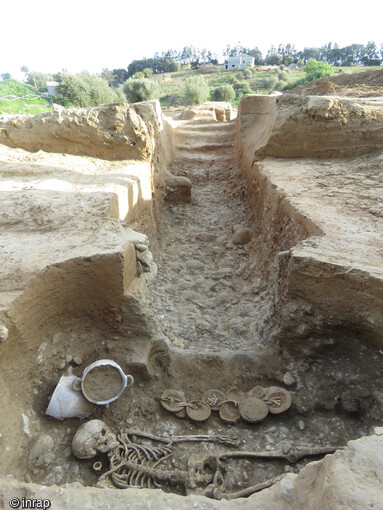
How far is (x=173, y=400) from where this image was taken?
2527 millimetres

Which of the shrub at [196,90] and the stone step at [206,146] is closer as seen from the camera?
the stone step at [206,146]

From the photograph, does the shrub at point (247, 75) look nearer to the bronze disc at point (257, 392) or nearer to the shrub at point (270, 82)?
the shrub at point (270, 82)

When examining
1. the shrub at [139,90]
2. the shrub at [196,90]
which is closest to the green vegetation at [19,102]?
the shrub at [139,90]

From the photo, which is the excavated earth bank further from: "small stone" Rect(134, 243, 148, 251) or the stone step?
the stone step

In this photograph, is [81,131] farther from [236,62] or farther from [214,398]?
[236,62]

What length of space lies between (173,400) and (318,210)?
2.34 meters

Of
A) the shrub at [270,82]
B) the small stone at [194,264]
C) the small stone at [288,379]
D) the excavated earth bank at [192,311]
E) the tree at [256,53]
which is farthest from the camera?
the tree at [256,53]

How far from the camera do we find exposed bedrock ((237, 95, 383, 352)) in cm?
239

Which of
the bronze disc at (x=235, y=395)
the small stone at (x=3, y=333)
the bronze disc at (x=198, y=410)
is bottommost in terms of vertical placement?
the bronze disc at (x=235, y=395)

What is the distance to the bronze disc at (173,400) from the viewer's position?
8.09 ft

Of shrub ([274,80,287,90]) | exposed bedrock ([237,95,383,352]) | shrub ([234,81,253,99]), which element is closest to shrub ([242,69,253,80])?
shrub ([234,81,253,99])

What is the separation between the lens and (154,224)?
4906 millimetres

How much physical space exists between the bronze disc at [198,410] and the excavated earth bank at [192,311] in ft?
0.22

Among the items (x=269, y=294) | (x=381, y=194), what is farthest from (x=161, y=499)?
(x=381, y=194)
